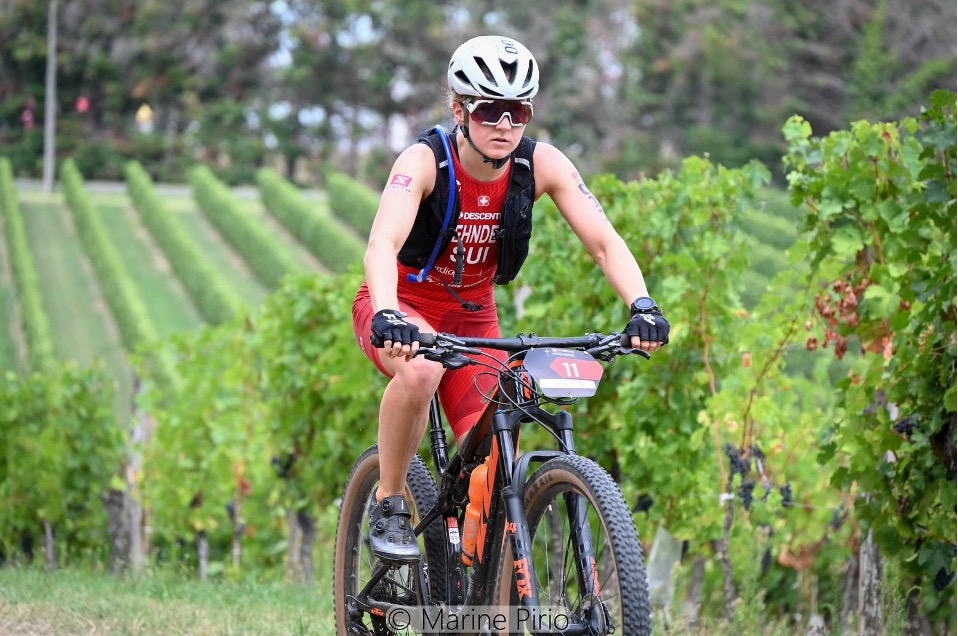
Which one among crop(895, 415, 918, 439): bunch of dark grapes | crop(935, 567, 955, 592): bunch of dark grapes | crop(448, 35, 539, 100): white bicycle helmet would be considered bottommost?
crop(935, 567, 955, 592): bunch of dark grapes

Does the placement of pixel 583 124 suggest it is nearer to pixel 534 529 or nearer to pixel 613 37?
pixel 613 37

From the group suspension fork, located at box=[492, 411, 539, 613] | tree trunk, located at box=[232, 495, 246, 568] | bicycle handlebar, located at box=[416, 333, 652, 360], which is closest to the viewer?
suspension fork, located at box=[492, 411, 539, 613]

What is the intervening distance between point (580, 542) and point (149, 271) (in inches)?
1446

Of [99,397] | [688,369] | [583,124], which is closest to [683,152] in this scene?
[583,124]

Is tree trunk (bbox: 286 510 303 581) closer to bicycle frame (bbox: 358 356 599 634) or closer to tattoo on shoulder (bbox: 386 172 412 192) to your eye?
bicycle frame (bbox: 358 356 599 634)

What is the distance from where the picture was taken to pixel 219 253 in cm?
4125

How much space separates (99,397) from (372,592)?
9666 millimetres

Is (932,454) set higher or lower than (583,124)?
lower

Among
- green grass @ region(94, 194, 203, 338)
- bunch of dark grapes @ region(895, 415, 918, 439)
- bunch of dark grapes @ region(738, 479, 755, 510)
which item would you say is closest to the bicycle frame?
bunch of dark grapes @ region(895, 415, 918, 439)

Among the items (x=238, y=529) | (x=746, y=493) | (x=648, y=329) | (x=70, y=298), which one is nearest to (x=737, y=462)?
(x=746, y=493)

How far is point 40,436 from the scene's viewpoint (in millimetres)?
13477

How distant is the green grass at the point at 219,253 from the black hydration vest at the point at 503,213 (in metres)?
31.7

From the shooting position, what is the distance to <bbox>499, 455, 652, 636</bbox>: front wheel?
11.6ft

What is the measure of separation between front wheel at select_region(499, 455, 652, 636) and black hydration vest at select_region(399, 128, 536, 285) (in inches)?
35.8
